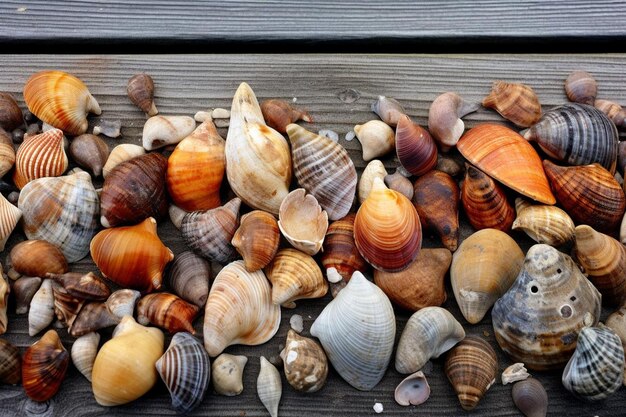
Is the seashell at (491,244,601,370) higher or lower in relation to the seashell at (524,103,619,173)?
lower

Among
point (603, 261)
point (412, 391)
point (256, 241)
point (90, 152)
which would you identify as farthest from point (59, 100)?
point (603, 261)

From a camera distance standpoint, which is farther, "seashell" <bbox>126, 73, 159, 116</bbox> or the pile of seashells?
"seashell" <bbox>126, 73, 159, 116</bbox>

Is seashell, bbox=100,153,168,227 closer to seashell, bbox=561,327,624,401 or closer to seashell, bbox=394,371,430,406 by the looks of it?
seashell, bbox=394,371,430,406

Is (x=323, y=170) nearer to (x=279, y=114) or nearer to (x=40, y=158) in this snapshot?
(x=279, y=114)

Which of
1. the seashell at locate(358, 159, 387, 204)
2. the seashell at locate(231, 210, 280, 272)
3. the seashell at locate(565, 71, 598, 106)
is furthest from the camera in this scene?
the seashell at locate(565, 71, 598, 106)

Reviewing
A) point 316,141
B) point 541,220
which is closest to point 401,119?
point 316,141

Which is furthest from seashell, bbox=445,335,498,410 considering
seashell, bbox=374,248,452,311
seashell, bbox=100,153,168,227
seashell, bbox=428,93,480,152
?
seashell, bbox=100,153,168,227
